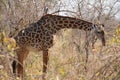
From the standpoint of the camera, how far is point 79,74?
3.04m

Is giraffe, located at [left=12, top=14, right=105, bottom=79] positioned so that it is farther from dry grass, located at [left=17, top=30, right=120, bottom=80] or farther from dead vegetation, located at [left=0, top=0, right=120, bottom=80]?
dry grass, located at [left=17, top=30, right=120, bottom=80]

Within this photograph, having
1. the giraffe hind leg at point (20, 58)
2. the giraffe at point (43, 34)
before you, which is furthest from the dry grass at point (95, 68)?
the giraffe hind leg at point (20, 58)

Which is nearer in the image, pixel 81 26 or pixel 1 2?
pixel 81 26

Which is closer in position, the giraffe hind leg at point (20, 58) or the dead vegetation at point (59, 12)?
the dead vegetation at point (59, 12)

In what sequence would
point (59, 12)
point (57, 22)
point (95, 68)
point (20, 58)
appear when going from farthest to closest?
point (59, 12) → point (20, 58) → point (57, 22) → point (95, 68)

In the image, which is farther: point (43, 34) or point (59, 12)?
point (59, 12)

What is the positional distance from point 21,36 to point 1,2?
105 inches

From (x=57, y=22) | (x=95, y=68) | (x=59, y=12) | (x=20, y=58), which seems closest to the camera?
(x=95, y=68)

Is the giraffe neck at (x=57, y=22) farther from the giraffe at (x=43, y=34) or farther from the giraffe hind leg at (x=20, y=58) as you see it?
the giraffe hind leg at (x=20, y=58)

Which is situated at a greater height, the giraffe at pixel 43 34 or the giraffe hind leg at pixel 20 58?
the giraffe at pixel 43 34

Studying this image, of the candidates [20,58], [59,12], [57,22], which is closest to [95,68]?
[57,22]

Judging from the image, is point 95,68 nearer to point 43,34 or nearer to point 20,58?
point 43,34

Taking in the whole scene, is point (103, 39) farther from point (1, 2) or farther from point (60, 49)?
point (1, 2)

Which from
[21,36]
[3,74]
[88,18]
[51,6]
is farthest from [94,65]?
[51,6]
